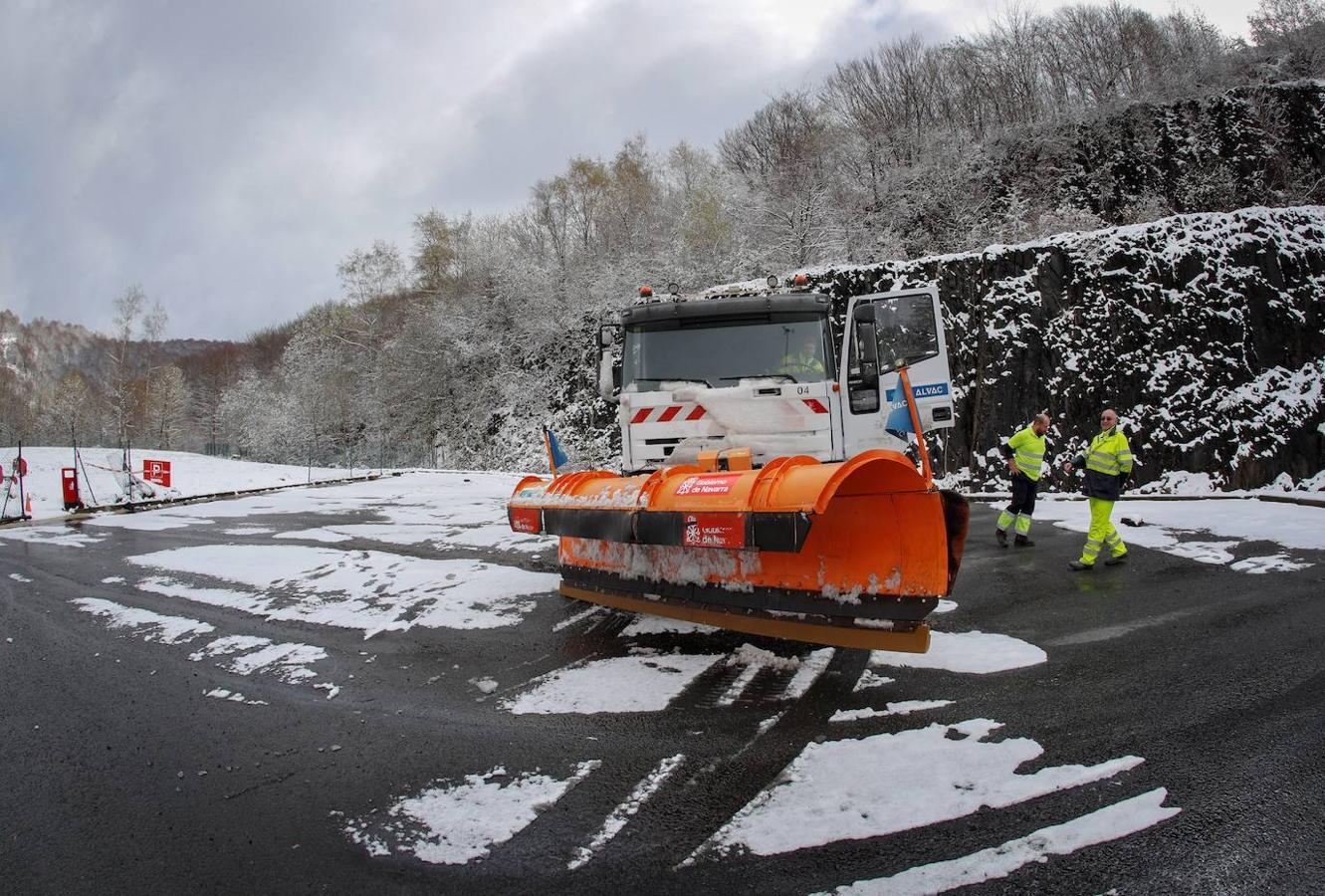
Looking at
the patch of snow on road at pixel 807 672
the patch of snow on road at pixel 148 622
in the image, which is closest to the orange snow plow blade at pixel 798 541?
the patch of snow on road at pixel 807 672

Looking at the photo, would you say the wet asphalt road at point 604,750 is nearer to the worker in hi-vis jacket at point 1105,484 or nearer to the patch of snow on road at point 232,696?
the patch of snow on road at point 232,696

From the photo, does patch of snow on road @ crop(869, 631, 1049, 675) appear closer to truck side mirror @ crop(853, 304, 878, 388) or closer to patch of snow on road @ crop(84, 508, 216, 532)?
truck side mirror @ crop(853, 304, 878, 388)

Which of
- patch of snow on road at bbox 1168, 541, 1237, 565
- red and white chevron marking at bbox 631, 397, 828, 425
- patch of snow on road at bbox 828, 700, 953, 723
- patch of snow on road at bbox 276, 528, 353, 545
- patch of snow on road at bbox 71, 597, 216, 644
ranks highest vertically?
red and white chevron marking at bbox 631, 397, 828, 425

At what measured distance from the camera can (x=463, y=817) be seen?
251cm

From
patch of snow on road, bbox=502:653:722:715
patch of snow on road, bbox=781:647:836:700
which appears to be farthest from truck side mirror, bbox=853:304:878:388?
patch of snow on road, bbox=502:653:722:715

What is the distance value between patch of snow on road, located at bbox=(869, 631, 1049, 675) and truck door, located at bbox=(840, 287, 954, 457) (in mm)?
1748

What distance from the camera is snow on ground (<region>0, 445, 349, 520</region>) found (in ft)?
60.2

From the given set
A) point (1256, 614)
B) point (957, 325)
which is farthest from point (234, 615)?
point (957, 325)

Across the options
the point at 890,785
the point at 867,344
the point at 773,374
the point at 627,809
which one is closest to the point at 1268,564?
the point at 867,344

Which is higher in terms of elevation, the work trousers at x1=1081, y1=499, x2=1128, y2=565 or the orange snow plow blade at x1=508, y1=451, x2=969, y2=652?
the orange snow plow blade at x1=508, y1=451, x2=969, y2=652

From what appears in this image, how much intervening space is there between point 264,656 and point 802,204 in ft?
74.2

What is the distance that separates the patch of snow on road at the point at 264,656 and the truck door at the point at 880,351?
4.22m

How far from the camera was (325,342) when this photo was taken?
142 feet

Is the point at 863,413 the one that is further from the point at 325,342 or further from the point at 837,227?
the point at 325,342
